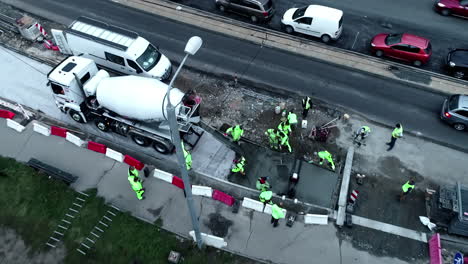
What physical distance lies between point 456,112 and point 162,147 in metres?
15.4

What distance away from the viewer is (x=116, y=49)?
20703mm

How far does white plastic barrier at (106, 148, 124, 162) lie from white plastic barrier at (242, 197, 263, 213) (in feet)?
21.5

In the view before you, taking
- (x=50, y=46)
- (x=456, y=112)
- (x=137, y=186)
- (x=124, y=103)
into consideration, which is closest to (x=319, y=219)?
(x=137, y=186)

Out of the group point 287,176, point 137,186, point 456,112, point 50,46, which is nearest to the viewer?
point 137,186

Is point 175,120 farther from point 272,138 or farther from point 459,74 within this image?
point 459,74

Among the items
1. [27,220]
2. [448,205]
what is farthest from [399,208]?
[27,220]

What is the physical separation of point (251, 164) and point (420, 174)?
834 centimetres

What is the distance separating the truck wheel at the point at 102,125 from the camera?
19.3m

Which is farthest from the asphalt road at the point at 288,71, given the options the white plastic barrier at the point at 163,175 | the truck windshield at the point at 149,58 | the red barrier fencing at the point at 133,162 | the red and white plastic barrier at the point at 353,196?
the white plastic barrier at the point at 163,175

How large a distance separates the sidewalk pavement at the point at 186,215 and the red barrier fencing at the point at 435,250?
4.21ft

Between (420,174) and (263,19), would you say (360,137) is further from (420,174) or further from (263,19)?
(263,19)

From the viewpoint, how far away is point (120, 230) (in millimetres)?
16484

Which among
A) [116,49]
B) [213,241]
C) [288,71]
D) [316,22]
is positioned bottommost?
[213,241]

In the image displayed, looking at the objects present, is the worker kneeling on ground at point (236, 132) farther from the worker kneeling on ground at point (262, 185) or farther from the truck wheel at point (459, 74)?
the truck wheel at point (459, 74)
